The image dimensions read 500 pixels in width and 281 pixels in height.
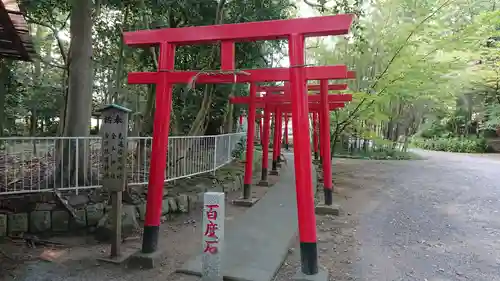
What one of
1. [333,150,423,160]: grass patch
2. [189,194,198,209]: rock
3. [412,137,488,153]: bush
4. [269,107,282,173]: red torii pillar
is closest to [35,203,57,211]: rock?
[189,194,198,209]: rock

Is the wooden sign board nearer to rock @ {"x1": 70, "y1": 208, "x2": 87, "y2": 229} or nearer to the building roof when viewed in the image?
the building roof

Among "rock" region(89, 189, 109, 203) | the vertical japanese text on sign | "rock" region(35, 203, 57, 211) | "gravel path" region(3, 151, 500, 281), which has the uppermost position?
the vertical japanese text on sign

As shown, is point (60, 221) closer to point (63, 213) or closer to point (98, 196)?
point (63, 213)

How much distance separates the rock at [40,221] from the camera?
17.4 ft

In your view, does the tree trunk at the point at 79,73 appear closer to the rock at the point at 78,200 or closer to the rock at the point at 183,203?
the rock at the point at 78,200

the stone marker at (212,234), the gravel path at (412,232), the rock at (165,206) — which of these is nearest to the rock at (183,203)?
the rock at (165,206)

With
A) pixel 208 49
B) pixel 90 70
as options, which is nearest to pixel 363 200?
pixel 208 49

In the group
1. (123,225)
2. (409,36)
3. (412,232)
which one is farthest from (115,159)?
(409,36)

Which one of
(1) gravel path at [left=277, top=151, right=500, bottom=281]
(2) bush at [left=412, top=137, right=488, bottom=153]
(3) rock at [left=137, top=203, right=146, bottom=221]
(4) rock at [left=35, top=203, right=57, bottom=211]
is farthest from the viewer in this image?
(2) bush at [left=412, top=137, right=488, bottom=153]

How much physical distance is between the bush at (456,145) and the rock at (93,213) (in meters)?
27.7

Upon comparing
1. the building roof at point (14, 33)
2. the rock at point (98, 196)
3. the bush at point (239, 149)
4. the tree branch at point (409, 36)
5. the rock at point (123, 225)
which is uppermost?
the tree branch at point (409, 36)

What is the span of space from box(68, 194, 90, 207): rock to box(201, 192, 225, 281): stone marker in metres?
3.27

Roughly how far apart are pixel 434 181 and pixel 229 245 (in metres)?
10.0

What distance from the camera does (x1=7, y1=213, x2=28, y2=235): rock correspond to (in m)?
5.15
